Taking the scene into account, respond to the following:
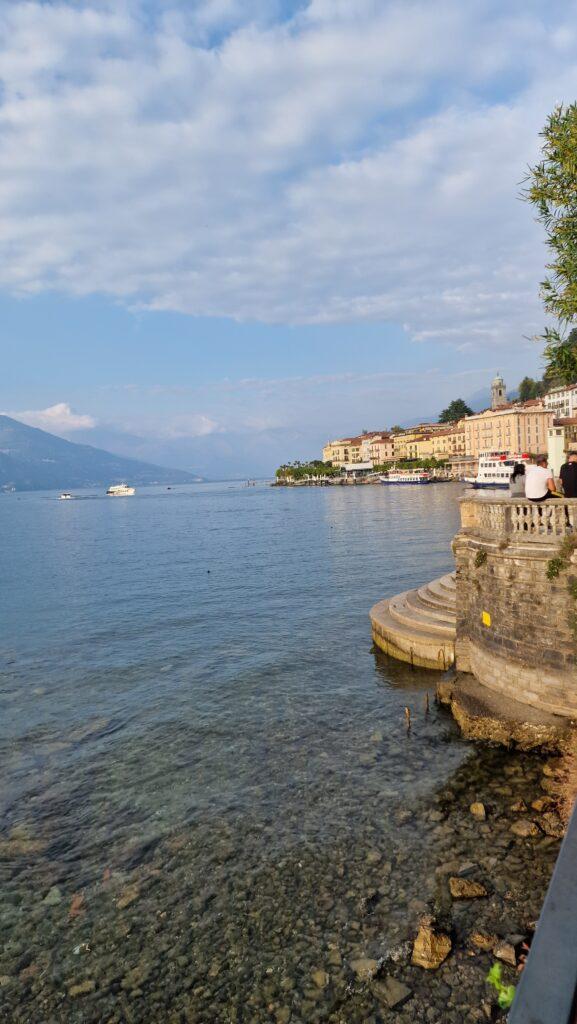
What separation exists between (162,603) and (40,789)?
2057cm

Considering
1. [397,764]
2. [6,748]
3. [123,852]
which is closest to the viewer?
[123,852]

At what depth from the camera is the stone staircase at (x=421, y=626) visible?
18078 mm

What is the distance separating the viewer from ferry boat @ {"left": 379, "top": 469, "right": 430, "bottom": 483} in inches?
6919

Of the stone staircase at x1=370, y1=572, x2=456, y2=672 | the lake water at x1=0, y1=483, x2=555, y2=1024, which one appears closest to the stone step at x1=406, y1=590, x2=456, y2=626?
the stone staircase at x1=370, y1=572, x2=456, y2=672

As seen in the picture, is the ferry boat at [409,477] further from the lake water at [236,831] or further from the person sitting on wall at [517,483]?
the person sitting on wall at [517,483]

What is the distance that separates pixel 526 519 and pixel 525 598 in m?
1.74

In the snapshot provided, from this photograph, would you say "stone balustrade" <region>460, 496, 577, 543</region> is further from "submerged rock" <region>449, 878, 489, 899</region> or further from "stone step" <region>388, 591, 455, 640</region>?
"submerged rock" <region>449, 878, 489, 899</region>

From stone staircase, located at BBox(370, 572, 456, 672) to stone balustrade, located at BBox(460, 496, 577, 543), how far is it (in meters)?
5.08

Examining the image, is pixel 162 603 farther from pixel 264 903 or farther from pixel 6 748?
pixel 264 903

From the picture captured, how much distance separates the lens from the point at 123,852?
10656 millimetres

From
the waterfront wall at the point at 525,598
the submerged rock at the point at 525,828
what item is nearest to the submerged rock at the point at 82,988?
the submerged rock at the point at 525,828

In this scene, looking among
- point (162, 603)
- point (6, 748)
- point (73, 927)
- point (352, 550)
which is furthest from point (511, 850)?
point (352, 550)

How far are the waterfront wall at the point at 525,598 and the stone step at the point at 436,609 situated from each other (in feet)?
13.8

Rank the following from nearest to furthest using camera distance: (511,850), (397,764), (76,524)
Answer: (511,850), (397,764), (76,524)
